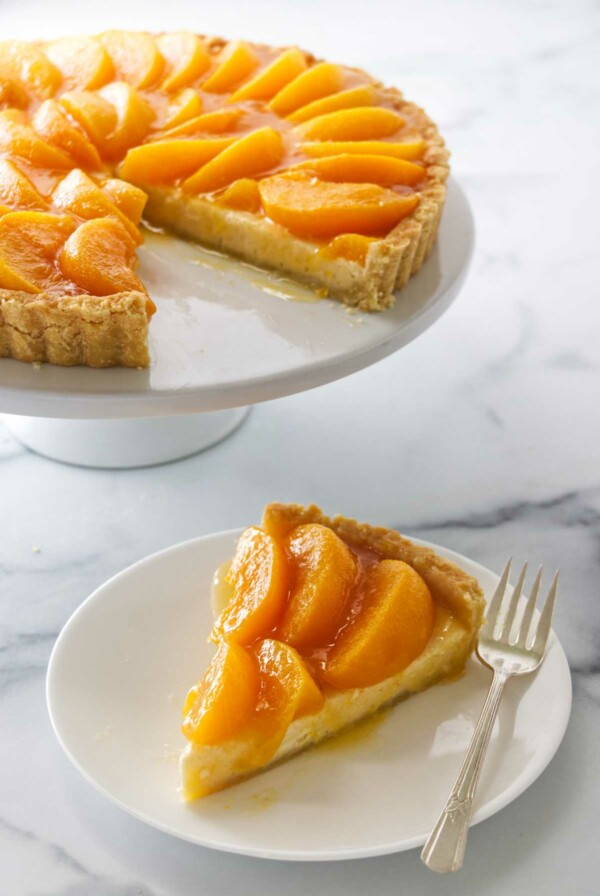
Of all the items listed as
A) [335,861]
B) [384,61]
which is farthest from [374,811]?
[384,61]

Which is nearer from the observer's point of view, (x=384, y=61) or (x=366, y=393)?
(x=366, y=393)

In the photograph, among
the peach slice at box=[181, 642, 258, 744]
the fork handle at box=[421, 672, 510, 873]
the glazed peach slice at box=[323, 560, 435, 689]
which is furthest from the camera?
the glazed peach slice at box=[323, 560, 435, 689]

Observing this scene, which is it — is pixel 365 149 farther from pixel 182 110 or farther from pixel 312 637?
pixel 312 637

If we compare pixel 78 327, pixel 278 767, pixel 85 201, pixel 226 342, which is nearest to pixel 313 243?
pixel 226 342

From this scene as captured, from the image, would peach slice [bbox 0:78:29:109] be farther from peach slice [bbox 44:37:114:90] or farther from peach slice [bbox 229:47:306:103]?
peach slice [bbox 229:47:306:103]

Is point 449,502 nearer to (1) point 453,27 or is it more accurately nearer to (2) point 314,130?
(2) point 314,130

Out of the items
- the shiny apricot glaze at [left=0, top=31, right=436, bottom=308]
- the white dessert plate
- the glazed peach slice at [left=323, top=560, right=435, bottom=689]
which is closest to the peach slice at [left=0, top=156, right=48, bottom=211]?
the shiny apricot glaze at [left=0, top=31, right=436, bottom=308]
